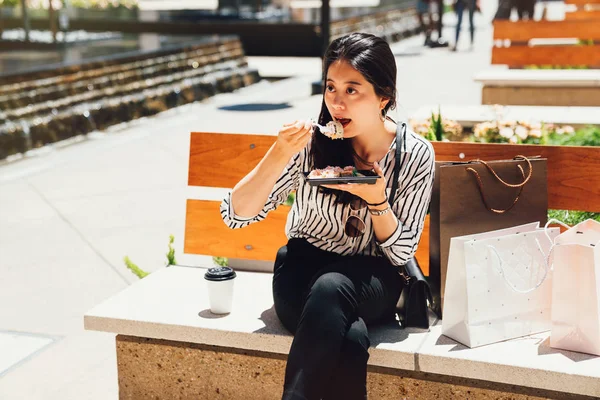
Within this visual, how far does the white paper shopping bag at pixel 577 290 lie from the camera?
2.93 meters

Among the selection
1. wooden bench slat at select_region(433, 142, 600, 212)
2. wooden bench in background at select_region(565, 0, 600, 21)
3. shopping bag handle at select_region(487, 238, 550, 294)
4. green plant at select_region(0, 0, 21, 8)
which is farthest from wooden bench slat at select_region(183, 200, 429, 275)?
green plant at select_region(0, 0, 21, 8)

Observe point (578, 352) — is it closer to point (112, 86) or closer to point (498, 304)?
point (498, 304)

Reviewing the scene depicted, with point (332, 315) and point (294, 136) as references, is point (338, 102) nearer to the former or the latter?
point (294, 136)

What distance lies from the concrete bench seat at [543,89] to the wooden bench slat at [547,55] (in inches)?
61.4

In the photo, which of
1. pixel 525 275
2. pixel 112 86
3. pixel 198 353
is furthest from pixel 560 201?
pixel 112 86

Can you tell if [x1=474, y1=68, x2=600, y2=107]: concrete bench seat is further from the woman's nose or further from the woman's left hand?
the woman's left hand

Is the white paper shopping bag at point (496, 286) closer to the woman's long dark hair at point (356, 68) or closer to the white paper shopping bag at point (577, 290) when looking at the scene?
the white paper shopping bag at point (577, 290)

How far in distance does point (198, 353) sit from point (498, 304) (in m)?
1.21

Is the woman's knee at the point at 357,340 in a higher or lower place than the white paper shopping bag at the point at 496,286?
lower

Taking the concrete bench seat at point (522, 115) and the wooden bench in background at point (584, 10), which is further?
the wooden bench in background at point (584, 10)

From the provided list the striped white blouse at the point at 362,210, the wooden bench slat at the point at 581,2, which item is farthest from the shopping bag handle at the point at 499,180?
the wooden bench slat at the point at 581,2

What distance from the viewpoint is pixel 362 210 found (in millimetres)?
3295

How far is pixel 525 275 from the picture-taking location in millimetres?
3123

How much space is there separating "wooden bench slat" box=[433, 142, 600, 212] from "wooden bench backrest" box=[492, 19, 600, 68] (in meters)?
8.20
